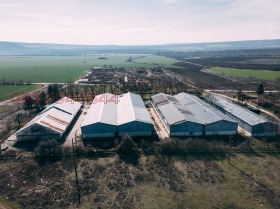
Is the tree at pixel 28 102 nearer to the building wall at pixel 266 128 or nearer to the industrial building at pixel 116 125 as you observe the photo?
the industrial building at pixel 116 125

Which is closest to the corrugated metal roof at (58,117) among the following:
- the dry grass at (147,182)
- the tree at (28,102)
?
the tree at (28,102)

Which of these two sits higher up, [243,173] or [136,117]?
[136,117]

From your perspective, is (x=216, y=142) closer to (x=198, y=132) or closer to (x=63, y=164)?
(x=198, y=132)

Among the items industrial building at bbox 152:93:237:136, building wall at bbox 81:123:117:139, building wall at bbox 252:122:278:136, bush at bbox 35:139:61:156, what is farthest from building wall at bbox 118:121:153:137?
Answer: building wall at bbox 252:122:278:136

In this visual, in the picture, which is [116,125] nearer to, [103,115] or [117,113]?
[103,115]

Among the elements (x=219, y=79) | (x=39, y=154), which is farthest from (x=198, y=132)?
(x=219, y=79)

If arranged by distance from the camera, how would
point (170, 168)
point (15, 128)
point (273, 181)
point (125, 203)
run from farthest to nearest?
point (15, 128), point (170, 168), point (273, 181), point (125, 203)
